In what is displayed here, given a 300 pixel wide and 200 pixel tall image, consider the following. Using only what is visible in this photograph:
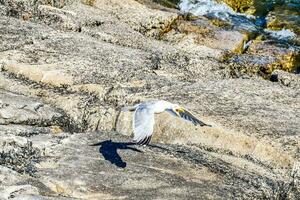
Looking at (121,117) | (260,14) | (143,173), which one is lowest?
(143,173)

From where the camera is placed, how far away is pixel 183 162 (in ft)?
33.2

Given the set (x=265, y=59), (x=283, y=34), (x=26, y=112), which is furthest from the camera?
(x=283, y=34)

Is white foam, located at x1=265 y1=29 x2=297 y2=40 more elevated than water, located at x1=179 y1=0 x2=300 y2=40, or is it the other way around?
water, located at x1=179 y1=0 x2=300 y2=40

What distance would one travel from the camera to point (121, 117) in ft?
39.1

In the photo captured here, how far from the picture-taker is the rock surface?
30.6 feet

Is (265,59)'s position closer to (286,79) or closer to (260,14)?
(286,79)

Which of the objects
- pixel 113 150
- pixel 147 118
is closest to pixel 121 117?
pixel 113 150

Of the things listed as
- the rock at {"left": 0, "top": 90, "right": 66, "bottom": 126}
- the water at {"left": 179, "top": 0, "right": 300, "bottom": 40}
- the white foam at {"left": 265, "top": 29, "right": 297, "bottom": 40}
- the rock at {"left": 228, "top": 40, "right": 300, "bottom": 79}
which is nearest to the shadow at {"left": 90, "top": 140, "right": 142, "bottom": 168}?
the rock at {"left": 0, "top": 90, "right": 66, "bottom": 126}

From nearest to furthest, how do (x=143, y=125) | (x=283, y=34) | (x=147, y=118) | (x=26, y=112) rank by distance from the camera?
1. (x=143, y=125)
2. (x=147, y=118)
3. (x=26, y=112)
4. (x=283, y=34)

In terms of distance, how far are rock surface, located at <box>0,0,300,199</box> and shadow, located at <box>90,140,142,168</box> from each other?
2cm

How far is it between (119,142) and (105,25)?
7.42 m

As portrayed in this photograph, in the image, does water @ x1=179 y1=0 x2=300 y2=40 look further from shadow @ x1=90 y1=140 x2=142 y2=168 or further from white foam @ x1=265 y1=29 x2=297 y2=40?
shadow @ x1=90 y1=140 x2=142 y2=168

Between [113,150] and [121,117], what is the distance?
173cm

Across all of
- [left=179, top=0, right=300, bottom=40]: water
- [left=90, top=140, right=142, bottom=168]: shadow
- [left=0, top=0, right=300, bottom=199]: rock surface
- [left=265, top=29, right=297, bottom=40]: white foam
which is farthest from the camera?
[left=179, top=0, right=300, bottom=40]: water
